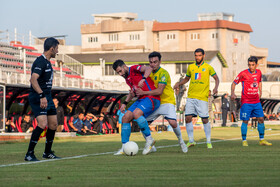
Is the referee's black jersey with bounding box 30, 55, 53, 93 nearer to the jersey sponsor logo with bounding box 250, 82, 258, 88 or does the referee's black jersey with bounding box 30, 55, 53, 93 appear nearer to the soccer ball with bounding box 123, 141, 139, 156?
the soccer ball with bounding box 123, 141, 139, 156

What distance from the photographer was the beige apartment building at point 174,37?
112312mm

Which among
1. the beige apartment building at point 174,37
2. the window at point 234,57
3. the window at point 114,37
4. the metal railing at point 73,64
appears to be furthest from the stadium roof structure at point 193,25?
the metal railing at point 73,64

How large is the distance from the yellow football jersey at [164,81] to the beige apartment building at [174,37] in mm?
97170

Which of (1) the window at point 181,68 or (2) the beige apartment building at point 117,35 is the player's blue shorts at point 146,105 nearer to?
(1) the window at point 181,68

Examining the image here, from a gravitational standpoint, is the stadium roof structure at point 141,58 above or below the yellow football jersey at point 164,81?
above

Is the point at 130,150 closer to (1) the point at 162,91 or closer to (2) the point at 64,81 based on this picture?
(1) the point at 162,91

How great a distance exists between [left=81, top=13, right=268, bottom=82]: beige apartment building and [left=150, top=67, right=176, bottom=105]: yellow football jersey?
9717 centimetres

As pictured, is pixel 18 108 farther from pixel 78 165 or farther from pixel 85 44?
pixel 85 44

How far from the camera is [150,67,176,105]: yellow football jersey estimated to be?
1139 cm

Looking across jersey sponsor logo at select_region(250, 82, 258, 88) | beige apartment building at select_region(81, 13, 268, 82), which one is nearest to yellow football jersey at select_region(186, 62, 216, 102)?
jersey sponsor logo at select_region(250, 82, 258, 88)

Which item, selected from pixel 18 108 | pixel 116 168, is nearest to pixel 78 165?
pixel 116 168

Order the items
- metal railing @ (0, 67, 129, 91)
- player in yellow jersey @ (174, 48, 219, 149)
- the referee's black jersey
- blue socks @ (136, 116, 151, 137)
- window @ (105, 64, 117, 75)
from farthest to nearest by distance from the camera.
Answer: window @ (105, 64, 117, 75)
metal railing @ (0, 67, 129, 91)
player in yellow jersey @ (174, 48, 219, 149)
blue socks @ (136, 116, 151, 137)
the referee's black jersey


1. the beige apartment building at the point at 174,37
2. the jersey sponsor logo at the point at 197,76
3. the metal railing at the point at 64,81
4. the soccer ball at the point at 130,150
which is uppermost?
the beige apartment building at the point at 174,37

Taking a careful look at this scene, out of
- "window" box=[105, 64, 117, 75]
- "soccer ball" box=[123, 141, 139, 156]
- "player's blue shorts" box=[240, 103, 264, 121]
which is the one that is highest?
"window" box=[105, 64, 117, 75]
